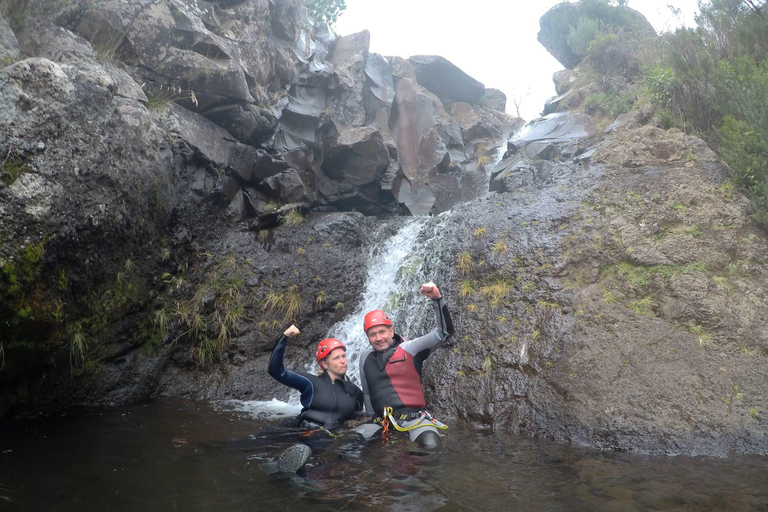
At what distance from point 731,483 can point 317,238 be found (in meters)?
7.84

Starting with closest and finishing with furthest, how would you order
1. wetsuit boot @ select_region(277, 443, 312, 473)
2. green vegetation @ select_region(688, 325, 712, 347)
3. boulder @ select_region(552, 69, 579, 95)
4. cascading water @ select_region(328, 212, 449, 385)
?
wetsuit boot @ select_region(277, 443, 312, 473)
green vegetation @ select_region(688, 325, 712, 347)
cascading water @ select_region(328, 212, 449, 385)
boulder @ select_region(552, 69, 579, 95)

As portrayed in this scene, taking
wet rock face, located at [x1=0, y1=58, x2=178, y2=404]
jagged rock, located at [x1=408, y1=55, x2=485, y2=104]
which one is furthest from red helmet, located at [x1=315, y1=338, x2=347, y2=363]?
jagged rock, located at [x1=408, y1=55, x2=485, y2=104]

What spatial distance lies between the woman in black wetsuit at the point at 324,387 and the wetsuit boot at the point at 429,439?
94cm

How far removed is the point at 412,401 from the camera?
512 cm

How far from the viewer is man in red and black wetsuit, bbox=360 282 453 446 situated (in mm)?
5078

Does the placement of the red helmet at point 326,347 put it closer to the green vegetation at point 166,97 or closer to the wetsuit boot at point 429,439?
the wetsuit boot at point 429,439

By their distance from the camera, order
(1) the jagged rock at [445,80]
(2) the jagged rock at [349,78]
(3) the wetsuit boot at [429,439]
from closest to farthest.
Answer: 1. (3) the wetsuit boot at [429,439]
2. (2) the jagged rock at [349,78]
3. (1) the jagged rock at [445,80]

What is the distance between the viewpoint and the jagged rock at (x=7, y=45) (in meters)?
6.00

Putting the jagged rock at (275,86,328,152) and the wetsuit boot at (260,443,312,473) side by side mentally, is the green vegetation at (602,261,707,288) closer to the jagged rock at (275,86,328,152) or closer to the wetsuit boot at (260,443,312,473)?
the wetsuit boot at (260,443,312,473)

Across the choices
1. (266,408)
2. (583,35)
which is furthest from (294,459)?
(583,35)

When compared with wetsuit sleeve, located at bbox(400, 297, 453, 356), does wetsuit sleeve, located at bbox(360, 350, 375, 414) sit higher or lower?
lower

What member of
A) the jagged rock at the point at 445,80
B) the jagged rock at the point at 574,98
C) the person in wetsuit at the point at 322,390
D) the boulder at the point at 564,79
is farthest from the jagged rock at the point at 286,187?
the boulder at the point at 564,79

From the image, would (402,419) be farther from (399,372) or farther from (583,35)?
(583,35)

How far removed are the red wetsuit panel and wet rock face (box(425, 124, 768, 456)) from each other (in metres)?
1.02
